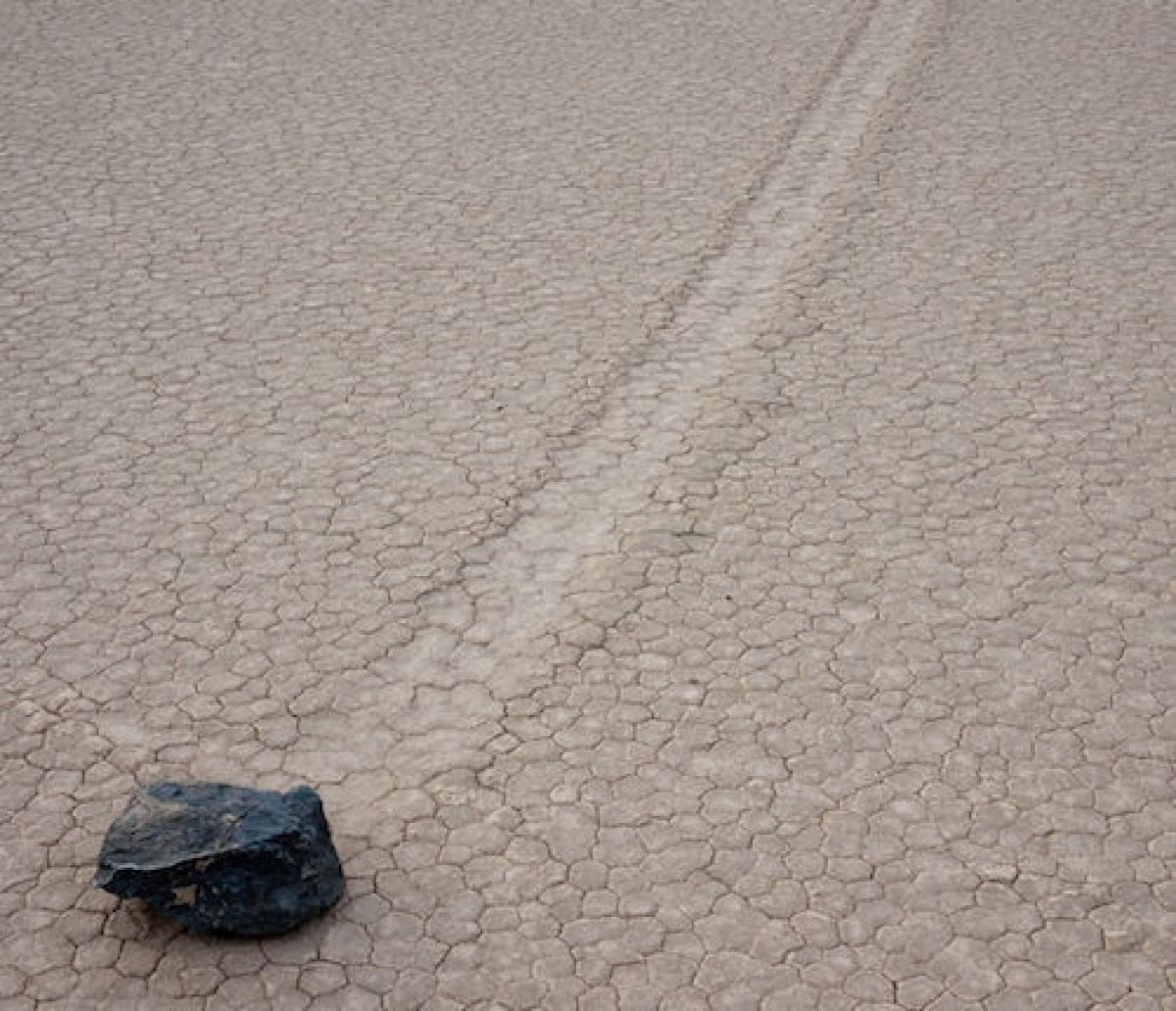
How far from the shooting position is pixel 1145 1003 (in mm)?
3322

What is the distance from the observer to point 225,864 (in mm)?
3398

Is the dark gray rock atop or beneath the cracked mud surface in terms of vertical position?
atop

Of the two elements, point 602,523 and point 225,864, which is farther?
point 602,523

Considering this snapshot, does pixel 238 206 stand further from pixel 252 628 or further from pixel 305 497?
pixel 252 628

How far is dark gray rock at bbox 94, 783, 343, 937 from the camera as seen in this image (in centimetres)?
340

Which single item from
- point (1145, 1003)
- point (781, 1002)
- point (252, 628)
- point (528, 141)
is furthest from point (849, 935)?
point (528, 141)

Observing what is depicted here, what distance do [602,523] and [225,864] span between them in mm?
1777

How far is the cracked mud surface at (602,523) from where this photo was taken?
11.6 feet

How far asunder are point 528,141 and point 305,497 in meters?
3.11

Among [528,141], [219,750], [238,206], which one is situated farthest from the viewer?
[528,141]

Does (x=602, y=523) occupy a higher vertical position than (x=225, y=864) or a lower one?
lower

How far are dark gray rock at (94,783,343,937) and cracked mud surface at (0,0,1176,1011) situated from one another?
0.23 feet

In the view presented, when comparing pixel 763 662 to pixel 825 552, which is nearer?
pixel 763 662

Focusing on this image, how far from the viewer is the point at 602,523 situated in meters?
4.88
